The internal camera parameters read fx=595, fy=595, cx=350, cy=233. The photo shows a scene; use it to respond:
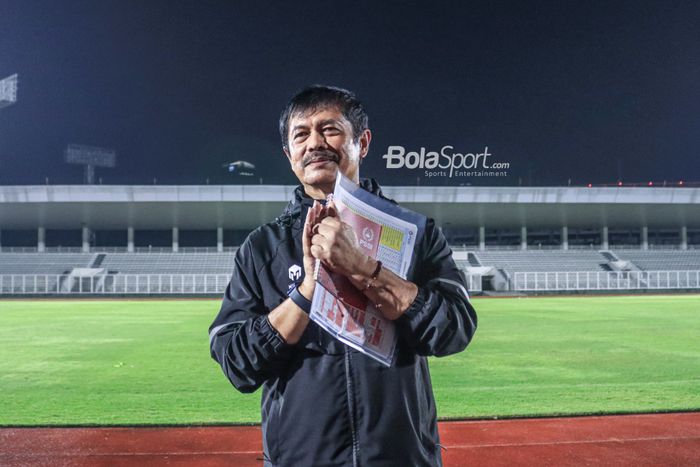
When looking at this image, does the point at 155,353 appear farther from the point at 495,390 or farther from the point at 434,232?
the point at 434,232

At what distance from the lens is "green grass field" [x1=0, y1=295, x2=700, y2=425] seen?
6340mm

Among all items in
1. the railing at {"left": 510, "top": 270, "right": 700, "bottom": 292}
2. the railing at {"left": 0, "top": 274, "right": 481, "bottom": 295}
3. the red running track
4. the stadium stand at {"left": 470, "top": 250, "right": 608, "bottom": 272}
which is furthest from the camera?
the stadium stand at {"left": 470, "top": 250, "right": 608, "bottom": 272}

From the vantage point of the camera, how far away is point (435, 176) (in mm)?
47688

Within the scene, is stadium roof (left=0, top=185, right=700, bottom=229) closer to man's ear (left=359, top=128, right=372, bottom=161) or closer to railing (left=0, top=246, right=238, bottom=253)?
railing (left=0, top=246, right=238, bottom=253)

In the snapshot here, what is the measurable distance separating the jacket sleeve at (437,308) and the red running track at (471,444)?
109 inches

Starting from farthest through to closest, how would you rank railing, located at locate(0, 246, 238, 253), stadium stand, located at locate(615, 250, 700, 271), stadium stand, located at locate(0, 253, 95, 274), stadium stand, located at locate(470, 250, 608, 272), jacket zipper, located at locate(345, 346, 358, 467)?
railing, located at locate(0, 246, 238, 253), stadium stand, located at locate(615, 250, 700, 271), stadium stand, located at locate(470, 250, 608, 272), stadium stand, located at locate(0, 253, 95, 274), jacket zipper, located at locate(345, 346, 358, 467)

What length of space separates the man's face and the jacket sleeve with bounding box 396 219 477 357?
1.25 feet

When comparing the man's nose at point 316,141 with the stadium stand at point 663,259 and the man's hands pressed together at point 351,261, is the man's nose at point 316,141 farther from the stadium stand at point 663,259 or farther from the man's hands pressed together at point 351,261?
the stadium stand at point 663,259

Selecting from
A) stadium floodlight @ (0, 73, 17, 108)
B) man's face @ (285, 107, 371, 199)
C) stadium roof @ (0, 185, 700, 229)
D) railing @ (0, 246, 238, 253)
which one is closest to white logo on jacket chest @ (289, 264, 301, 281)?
man's face @ (285, 107, 371, 199)

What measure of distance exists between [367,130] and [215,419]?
15.1ft

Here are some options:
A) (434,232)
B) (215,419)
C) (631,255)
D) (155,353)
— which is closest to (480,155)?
(631,255)

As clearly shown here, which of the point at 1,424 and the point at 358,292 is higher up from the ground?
the point at 358,292

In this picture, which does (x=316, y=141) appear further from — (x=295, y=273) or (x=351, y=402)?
(x=351, y=402)

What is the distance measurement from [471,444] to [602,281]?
105ft
